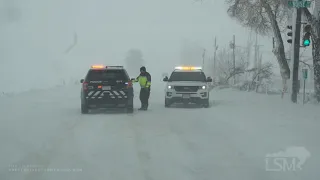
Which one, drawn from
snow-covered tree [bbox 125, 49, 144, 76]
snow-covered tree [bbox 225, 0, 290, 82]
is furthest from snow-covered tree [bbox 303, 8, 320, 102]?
snow-covered tree [bbox 125, 49, 144, 76]

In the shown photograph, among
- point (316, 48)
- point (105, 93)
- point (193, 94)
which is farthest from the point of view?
point (316, 48)

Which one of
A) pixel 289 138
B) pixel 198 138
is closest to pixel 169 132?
pixel 198 138

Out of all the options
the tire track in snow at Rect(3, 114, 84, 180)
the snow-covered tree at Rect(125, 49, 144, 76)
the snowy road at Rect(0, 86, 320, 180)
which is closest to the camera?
the tire track in snow at Rect(3, 114, 84, 180)

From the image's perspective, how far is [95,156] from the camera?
8.76 m

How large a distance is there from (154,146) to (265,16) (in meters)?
21.0

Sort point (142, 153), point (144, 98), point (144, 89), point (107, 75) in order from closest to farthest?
1. point (142, 153)
2. point (107, 75)
3. point (144, 98)
4. point (144, 89)

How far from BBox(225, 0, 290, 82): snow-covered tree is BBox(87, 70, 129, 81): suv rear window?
35.6 ft

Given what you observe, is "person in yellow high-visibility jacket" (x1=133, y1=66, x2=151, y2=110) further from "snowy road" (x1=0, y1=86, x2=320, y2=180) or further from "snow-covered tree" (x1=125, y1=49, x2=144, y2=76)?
"snow-covered tree" (x1=125, y1=49, x2=144, y2=76)

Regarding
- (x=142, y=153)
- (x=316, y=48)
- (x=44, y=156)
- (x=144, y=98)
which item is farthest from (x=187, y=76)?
(x=44, y=156)

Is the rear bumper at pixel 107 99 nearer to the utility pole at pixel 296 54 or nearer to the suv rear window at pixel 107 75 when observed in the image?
the suv rear window at pixel 107 75

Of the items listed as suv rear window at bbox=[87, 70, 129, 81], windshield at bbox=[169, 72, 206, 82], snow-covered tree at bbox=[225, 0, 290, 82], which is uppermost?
snow-covered tree at bbox=[225, 0, 290, 82]

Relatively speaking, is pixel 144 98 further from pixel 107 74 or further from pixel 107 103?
pixel 107 103

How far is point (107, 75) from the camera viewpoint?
18156 mm

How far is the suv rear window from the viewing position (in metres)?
17.9
